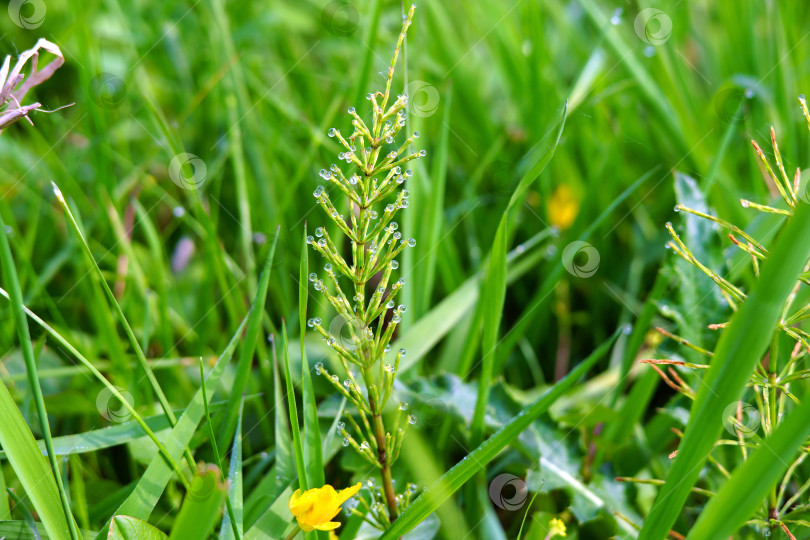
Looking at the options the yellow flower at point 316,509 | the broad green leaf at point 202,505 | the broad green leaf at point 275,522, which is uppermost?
the broad green leaf at point 202,505

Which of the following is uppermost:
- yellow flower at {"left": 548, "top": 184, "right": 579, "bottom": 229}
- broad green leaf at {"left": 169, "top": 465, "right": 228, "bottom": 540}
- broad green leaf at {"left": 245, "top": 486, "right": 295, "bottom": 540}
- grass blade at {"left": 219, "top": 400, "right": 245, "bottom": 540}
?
yellow flower at {"left": 548, "top": 184, "right": 579, "bottom": 229}

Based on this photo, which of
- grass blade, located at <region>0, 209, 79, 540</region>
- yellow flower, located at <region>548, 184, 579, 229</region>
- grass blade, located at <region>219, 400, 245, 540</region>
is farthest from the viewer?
yellow flower, located at <region>548, 184, 579, 229</region>

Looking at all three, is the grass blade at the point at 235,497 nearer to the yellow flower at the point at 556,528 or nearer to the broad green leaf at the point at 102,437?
the broad green leaf at the point at 102,437

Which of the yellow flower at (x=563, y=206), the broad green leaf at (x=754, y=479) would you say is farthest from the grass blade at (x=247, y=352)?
the yellow flower at (x=563, y=206)

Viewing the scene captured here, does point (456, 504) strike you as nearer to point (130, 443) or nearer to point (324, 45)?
point (130, 443)

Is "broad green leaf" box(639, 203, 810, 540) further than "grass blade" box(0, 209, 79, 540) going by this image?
No

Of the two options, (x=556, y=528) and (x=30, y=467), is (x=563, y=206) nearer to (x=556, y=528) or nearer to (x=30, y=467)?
(x=556, y=528)

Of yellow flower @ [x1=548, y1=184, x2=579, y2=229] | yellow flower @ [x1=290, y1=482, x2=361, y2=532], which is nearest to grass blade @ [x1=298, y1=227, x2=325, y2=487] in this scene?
yellow flower @ [x1=290, y1=482, x2=361, y2=532]

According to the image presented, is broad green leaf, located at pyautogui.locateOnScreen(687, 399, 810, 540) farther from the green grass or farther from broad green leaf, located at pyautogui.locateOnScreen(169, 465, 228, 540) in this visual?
broad green leaf, located at pyautogui.locateOnScreen(169, 465, 228, 540)
